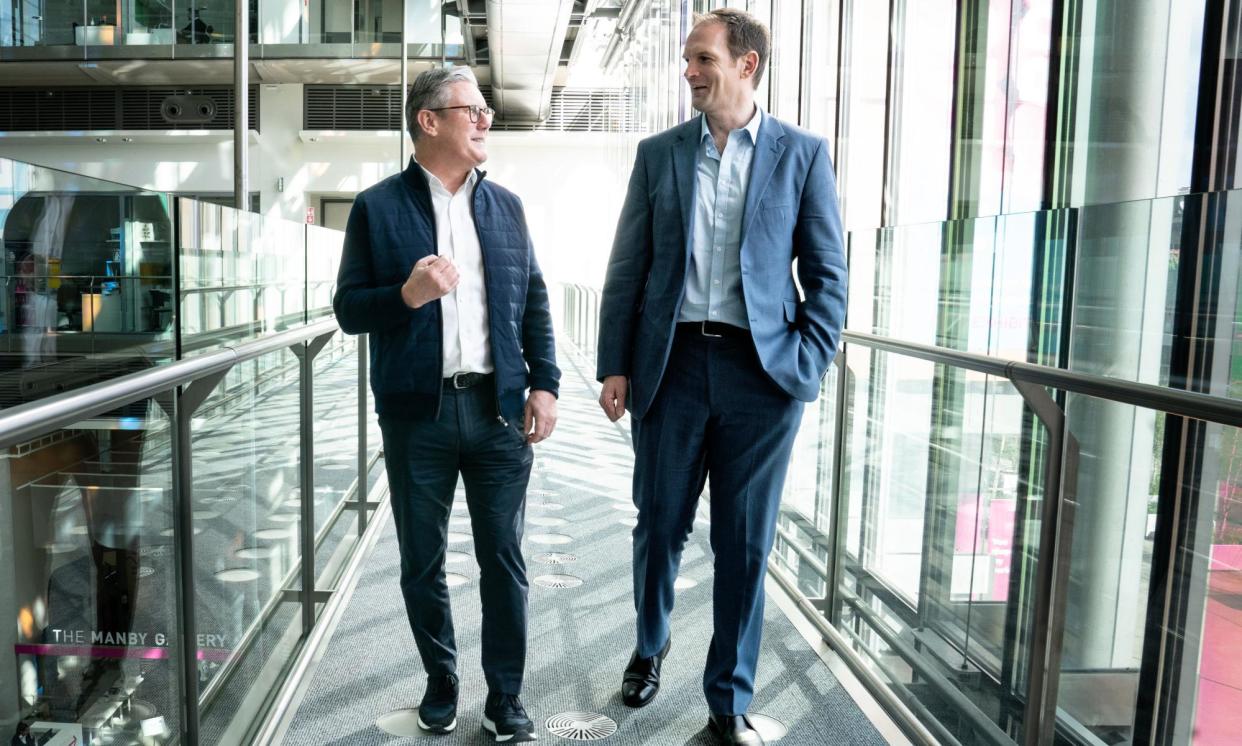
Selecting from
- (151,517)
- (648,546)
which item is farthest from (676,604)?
(151,517)

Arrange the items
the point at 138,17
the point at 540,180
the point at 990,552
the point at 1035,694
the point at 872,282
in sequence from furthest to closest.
→ the point at 540,180, the point at 138,17, the point at 872,282, the point at 990,552, the point at 1035,694

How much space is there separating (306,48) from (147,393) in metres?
14.9

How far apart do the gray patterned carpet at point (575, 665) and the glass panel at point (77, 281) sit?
1130 millimetres

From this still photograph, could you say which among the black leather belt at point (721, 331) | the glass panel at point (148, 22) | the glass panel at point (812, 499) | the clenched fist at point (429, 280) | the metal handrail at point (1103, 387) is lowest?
the glass panel at point (812, 499)

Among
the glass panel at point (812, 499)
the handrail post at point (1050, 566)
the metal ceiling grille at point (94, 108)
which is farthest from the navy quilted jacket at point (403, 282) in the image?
the metal ceiling grille at point (94, 108)

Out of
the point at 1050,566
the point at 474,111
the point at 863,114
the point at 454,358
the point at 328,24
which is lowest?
the point at 1050,566

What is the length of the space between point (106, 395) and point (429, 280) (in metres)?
0.75

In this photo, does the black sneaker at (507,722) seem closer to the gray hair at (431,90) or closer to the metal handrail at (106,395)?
the metal handrail at (106,395)

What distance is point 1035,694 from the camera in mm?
1801

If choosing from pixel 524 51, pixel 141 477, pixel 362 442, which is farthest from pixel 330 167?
pixel 141 477

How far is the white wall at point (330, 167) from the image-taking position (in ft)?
54.7

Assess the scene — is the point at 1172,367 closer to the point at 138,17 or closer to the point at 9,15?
the point at 138,17

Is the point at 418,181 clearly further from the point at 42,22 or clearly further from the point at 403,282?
the point at 42,22

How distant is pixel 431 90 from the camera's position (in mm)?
2082
